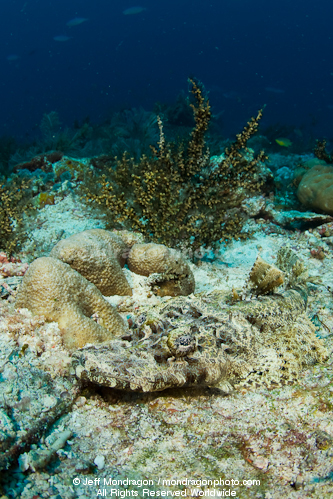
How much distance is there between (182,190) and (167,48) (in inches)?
4822

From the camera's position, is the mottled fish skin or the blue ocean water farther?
the blue ocean water

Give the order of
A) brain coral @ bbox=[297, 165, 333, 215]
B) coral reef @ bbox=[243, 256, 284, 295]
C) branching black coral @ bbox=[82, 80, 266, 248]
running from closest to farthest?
coral reef @ bbox=[243, 256, 284, 295] < branching black coral @ bbox=[82, 80, 266, 248] < brain coral @ bbox=[297, 165, 333, 215]

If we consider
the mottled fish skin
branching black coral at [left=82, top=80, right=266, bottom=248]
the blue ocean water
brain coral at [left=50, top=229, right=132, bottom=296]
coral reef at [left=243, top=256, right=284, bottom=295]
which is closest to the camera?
the mottled fish skin

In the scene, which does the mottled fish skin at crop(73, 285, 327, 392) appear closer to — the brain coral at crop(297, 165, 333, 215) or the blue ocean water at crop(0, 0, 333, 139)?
the brain coral at crop(297, 165, 333, 215)

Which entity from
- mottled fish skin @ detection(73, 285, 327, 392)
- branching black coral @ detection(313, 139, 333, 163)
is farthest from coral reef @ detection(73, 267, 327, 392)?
branching black coral @ detection(313, 139, 333, 163)

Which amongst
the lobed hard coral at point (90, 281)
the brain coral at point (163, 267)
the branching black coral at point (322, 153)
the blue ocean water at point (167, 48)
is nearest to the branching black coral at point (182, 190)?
the lobed hard coral at point (90, 281)

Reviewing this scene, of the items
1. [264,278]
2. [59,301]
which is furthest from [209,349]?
[59,301]

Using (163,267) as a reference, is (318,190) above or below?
below

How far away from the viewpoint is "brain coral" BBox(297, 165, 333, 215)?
6014mm

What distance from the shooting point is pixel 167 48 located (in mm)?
101188

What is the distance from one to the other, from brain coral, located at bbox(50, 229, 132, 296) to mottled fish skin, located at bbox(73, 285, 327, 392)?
117 centimetres

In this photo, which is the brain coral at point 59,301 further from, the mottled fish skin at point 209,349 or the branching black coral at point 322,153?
the branching black coral at point 322,153

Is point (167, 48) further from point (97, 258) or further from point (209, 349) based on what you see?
point (209, 349)

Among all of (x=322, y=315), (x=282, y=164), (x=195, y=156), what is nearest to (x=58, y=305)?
(x=322, y=315)
